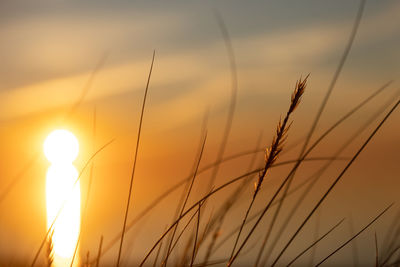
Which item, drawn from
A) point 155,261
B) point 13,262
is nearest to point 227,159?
point 155,261

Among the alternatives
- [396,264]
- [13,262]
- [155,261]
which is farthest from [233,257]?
[13,262]

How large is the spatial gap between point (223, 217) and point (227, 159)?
292 mm

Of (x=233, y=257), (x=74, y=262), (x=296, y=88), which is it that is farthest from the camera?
(x=74, y=262)

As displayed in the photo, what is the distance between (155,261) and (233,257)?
1.50 feet

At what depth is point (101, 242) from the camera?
2121mm

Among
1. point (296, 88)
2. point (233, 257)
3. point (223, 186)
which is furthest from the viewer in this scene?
point (223, 186)

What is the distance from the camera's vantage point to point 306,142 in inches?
83.7

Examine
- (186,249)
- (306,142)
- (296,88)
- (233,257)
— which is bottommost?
(233,257)

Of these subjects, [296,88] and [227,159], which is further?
[227,159]

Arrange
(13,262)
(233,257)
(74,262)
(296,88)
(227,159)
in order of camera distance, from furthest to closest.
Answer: (13,262)
(227,159)
(74,262)
(233,257)
(296,88)

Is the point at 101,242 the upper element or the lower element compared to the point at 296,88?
lower

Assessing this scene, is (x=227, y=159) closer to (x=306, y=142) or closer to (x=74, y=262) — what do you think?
(x=306, y=142)

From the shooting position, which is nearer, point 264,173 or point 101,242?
point 264,173

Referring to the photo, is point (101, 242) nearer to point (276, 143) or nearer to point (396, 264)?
point (276, 143)
